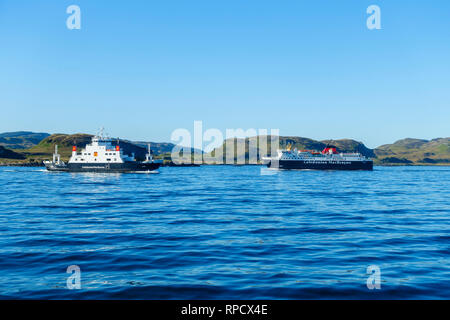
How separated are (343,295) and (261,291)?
2212mm

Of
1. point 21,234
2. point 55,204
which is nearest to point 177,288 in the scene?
point 21,234

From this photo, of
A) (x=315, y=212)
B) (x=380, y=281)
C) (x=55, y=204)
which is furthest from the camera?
(x=55, y=204)

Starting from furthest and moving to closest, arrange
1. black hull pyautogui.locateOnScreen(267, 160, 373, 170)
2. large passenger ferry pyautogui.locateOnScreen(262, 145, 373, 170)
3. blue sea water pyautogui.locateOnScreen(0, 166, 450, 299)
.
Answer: large passenger ferry pyautogui.locateOnScreen(262, 145, 373, 170) → black hull pyautogui.locateOnScreen(267, 160, 373, 170) → blue sea water pyautogui.locateOnScreen(0, 166, 450, 299)

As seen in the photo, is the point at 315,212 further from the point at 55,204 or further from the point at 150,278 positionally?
the point at 55,204

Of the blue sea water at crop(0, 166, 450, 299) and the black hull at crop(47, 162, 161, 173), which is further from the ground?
the black hull at crop(47, 162, 161, 173)

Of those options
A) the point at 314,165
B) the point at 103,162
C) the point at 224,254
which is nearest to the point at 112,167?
the point at 103,162

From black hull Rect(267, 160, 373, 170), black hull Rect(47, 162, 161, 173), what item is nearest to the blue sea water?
black hull Rect(47, 162, 161, 173)

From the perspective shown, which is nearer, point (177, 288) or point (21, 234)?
point (177, 288)

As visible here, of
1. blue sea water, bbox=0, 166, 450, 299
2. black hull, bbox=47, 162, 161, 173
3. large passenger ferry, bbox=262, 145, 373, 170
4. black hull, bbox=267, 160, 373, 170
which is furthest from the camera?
large passenger ferry, bbox=262, 145, 373, 170

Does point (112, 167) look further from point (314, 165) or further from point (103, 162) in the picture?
point (314, 165)

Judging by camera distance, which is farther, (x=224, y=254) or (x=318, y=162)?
(x=318, y=162)

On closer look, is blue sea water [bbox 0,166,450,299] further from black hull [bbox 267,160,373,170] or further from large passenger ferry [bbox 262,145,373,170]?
large passenger ferry [bbox 262,145,373,170]
